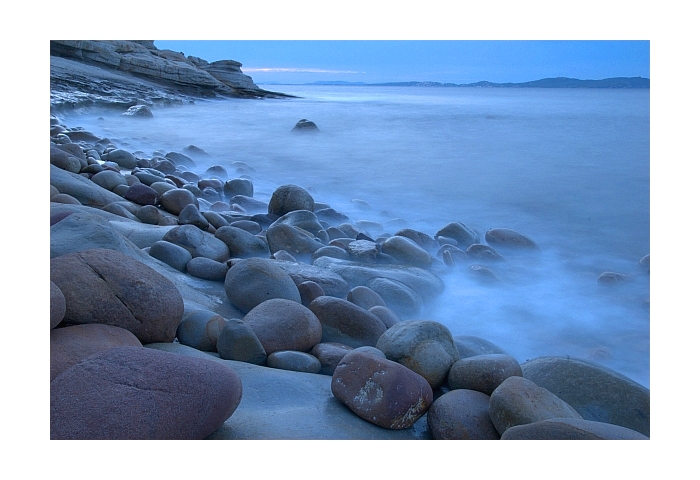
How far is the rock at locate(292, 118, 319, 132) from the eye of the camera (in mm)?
7918

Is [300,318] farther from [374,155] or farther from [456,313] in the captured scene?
[374,155]

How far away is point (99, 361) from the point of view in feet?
4.54

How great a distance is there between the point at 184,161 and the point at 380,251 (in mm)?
4477

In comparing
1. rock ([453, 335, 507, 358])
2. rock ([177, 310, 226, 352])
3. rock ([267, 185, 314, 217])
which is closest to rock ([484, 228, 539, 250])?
rock ([453, 335, 507, 358])

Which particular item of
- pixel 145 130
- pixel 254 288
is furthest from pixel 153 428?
pixel 145 130

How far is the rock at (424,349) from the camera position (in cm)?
187

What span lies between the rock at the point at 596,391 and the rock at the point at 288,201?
9.59ft

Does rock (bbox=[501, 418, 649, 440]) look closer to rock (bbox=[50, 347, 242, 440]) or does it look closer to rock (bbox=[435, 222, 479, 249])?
rock (bbox=[50, 347, 242, 440])

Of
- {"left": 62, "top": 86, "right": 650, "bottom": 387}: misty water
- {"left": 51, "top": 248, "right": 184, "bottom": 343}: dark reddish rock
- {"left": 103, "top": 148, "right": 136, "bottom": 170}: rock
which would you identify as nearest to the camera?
{"left": 51, "top": 248, "right": 184, "bottom": 343}: dark reddish rock

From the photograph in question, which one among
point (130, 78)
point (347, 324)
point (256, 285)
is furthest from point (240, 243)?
point (130, 78)

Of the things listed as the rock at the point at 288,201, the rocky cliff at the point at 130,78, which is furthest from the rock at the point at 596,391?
the rocky cliff at the point at 130,78

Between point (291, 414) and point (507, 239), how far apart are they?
8.98ft

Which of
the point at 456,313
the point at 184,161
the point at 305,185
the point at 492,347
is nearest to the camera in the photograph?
the point at 492,347

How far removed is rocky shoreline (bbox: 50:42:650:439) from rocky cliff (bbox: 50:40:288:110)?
9.99 m
